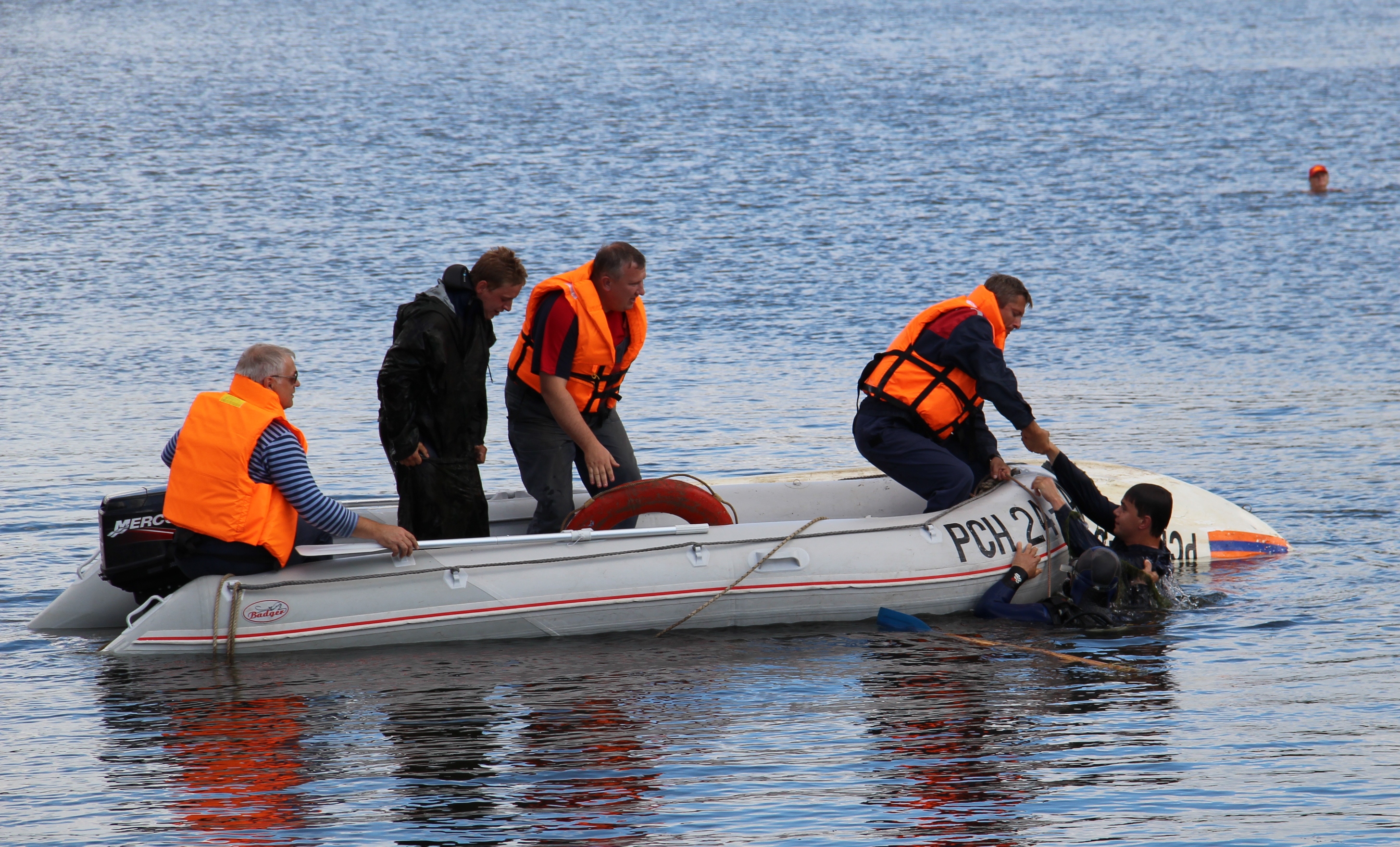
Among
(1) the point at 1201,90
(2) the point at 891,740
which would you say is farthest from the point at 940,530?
(1) the point at 1201,90

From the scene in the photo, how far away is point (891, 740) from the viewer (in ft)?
18.9

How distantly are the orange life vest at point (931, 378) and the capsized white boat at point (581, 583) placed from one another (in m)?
0.47

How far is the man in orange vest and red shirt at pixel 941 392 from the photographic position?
698 cm

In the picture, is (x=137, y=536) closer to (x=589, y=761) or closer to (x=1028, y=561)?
(x=589, y=761)

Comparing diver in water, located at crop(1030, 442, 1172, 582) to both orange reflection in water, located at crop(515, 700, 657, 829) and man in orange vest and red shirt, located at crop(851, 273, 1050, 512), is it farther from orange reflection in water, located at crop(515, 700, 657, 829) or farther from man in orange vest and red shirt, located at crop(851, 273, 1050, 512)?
orange reflection in water, located at crop(515, 700, 657, 829)

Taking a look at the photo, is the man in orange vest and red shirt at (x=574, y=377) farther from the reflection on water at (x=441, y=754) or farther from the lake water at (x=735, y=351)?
the reflection on water at (x=441, y=754)

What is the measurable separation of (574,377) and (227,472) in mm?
1482

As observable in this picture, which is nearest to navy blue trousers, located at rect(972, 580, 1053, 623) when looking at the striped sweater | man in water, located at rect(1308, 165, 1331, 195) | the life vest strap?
the life vest strap

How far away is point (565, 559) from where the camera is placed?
6.77 meters

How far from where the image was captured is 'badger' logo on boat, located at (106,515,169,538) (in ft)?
20.9

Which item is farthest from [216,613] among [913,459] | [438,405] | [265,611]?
[913,459]

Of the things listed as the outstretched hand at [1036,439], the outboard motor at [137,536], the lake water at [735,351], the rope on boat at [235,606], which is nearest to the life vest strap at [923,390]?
the outstretched hand at [1036,439]

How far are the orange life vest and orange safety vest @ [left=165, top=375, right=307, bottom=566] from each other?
2.66 meters

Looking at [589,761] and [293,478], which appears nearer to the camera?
[589,761]
